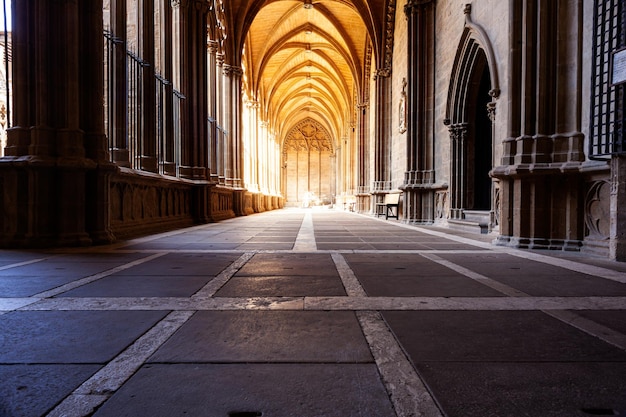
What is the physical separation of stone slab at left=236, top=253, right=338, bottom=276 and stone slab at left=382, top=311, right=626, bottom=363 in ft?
5.13

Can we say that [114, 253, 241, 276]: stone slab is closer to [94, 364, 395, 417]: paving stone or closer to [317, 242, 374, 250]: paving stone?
[317, 242, 374, 250]: paving stone

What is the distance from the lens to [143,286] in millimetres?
3211

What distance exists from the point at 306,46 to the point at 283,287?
31.1 metres

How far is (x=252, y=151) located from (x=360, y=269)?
2361 cm

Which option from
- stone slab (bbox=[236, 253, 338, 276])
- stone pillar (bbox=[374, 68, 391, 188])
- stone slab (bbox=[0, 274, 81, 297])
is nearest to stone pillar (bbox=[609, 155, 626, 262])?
stone slab (bbox=[236, 253, 338, 276])

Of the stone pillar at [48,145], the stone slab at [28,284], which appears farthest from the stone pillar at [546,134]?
the stone pillar at [48,145]

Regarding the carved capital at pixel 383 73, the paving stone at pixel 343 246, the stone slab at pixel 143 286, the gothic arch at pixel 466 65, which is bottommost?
the paving stone at pixel 343 246

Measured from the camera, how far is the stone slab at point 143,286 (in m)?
2.94

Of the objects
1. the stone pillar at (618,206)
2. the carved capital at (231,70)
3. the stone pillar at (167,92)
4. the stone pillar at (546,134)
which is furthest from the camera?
the carved capital at (231,70)

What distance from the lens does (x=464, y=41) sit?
33.0 ft

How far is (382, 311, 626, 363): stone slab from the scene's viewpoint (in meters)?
1.78

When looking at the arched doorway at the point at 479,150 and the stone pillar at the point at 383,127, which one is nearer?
the arched doorway at the point at 479,150

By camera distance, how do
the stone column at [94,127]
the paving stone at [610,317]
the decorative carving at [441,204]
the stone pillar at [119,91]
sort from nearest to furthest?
the paving stone at [610,317]
the stone column at [94,127]
the stone pillar at [119,91]
the decorative carving at [441,204]

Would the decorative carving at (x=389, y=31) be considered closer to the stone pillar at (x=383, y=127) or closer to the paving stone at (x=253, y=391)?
the stone pillar at (x=383, y=127)
